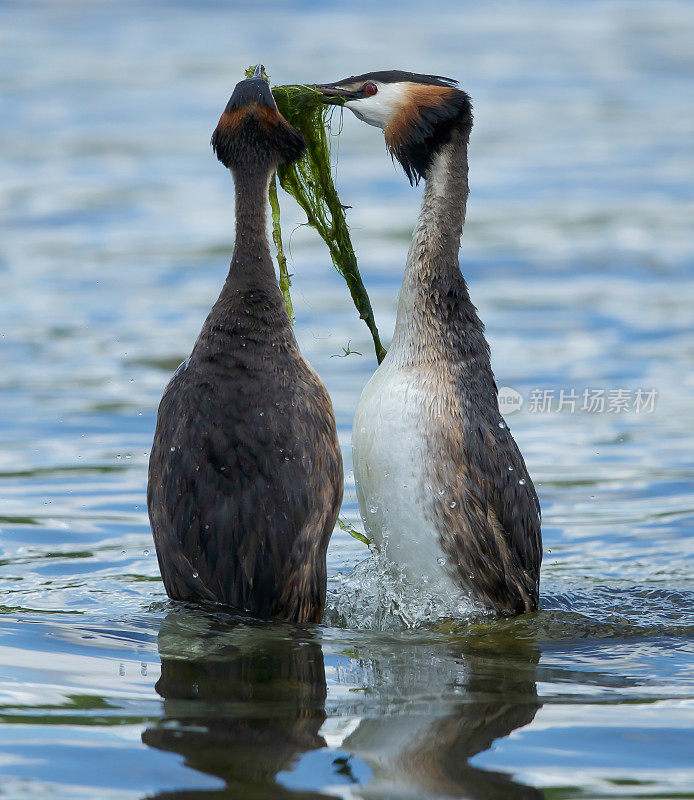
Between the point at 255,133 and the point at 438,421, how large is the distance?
161cm

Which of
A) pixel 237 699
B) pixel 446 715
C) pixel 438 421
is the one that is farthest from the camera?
pixel 438 421

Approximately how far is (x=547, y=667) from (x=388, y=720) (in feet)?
3.88

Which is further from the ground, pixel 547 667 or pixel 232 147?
pixel 232 147

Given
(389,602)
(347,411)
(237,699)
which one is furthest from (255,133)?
(347,411)

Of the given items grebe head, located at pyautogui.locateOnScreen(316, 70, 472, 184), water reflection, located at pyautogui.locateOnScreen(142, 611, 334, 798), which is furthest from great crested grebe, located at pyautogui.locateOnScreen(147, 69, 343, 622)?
grebe head, located at pyautogui.locateOnScreen(316, 70, 472, 184)

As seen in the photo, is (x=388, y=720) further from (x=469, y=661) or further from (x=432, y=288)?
(x=432, y=288)

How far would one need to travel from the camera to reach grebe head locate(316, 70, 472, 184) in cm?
707

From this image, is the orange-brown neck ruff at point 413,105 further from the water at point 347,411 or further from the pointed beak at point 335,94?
the water at point 347,411

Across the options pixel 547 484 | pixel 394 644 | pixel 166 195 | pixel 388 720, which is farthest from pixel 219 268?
pixel 388 720

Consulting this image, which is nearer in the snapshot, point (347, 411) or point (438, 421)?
point (438, 421)

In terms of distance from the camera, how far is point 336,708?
17.1 feet

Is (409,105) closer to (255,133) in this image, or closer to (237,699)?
(255,133)

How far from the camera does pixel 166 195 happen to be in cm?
1908

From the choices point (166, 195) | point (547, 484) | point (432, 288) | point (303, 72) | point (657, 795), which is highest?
point (303, 72)
